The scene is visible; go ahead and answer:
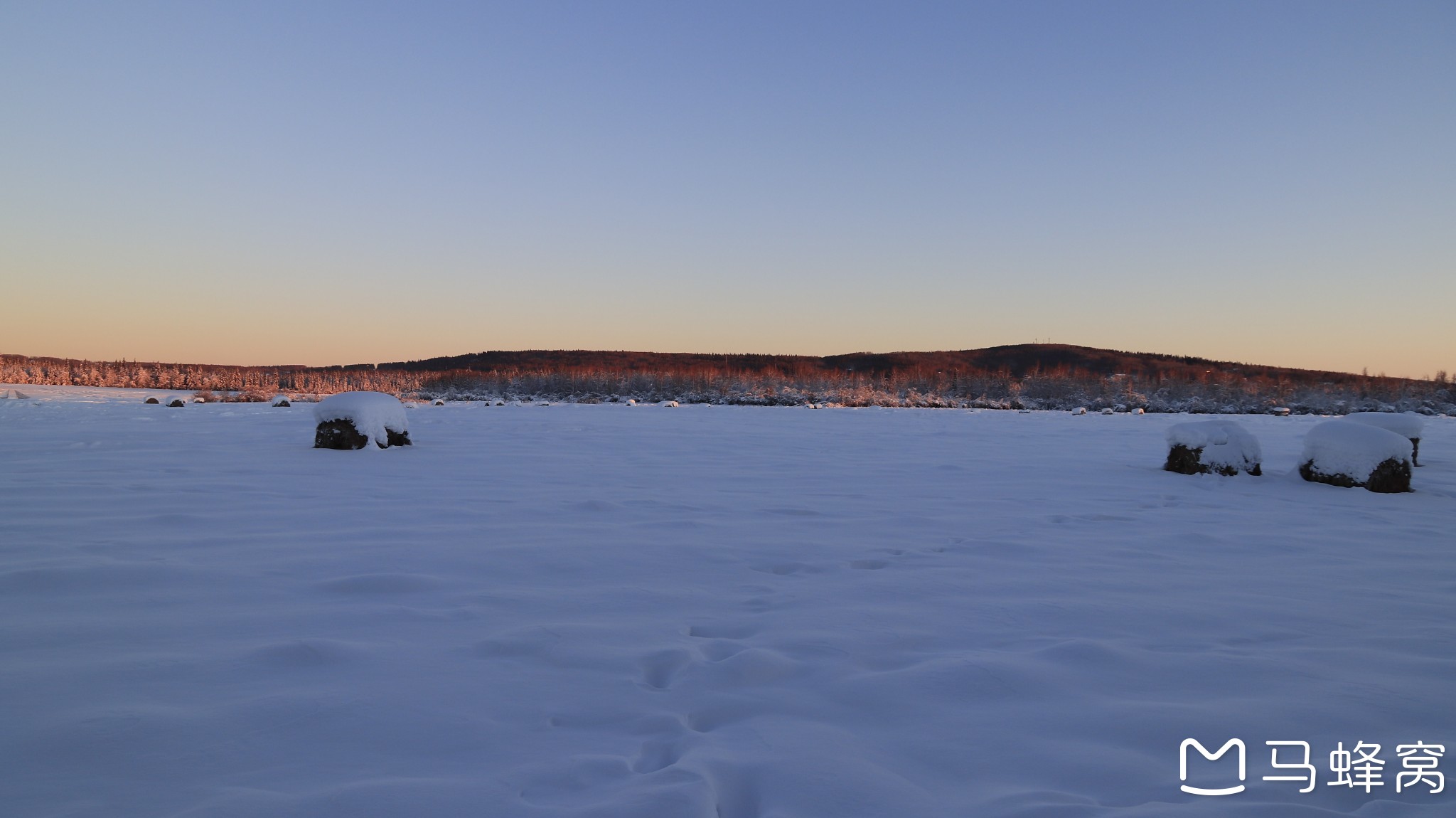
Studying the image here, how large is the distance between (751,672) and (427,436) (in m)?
9.18

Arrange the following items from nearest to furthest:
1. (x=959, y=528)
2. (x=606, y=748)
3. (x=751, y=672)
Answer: (x=606, y=748), (x=751, y=672), (x=959, y=528)

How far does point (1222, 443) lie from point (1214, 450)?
113 millimetres

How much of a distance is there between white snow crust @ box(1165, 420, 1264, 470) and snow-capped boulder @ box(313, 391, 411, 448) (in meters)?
8.77

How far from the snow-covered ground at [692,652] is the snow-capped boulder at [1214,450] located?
1.72 meters

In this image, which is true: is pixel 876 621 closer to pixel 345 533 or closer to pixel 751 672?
pixel 751 672

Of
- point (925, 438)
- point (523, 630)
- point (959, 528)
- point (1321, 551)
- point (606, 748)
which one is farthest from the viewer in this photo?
point (925, 438)

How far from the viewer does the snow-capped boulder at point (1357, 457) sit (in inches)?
246

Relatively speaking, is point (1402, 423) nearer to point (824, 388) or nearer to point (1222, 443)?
point (1222, 443)

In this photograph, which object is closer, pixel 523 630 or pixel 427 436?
pixel 523 630

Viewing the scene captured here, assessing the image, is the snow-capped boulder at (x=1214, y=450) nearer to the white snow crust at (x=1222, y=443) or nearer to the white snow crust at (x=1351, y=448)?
the white snow crust at (x=1222, y=443)

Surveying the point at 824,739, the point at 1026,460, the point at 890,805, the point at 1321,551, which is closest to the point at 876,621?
the point at 824,739

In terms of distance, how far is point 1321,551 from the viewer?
154 inches

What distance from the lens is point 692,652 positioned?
2.27m

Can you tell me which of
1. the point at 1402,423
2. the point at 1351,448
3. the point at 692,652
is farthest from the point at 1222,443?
the point at 692,652
